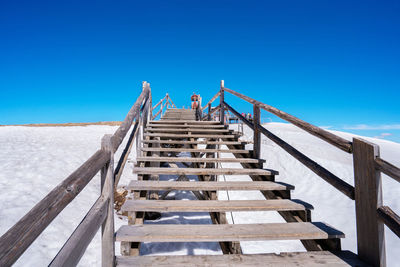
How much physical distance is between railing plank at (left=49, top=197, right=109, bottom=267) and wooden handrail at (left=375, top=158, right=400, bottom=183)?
195 centimetres

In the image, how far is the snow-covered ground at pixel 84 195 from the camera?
4219mm

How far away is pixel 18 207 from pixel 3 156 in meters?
4.07

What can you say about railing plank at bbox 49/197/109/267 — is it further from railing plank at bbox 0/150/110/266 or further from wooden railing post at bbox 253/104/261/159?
wooden railing post at bbox 253/104/261/159

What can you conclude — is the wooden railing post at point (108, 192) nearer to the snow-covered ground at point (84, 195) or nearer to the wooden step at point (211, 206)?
the wooden step at point (211, 206)

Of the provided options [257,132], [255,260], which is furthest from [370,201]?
[257,132]

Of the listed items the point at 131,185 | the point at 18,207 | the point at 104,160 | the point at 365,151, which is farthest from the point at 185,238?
the point at 18,207

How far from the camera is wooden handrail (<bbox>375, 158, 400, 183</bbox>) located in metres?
1.32

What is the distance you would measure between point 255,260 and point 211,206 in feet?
2.27

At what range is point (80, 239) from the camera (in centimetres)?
115

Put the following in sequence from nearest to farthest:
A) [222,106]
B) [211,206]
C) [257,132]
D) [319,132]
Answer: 1. [319,132]
2. [211,206]
3. [257,132]
4. [222,106]

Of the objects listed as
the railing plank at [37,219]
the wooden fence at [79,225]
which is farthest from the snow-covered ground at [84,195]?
the railing plank at [37,219]

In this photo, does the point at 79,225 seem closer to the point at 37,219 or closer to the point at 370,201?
the point at 37,219

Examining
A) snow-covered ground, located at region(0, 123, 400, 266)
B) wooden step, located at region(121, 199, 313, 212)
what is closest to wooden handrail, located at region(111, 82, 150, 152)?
wooden step, located at region(121, 199, 313, 212)

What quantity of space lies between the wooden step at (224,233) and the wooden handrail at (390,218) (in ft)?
1.44
